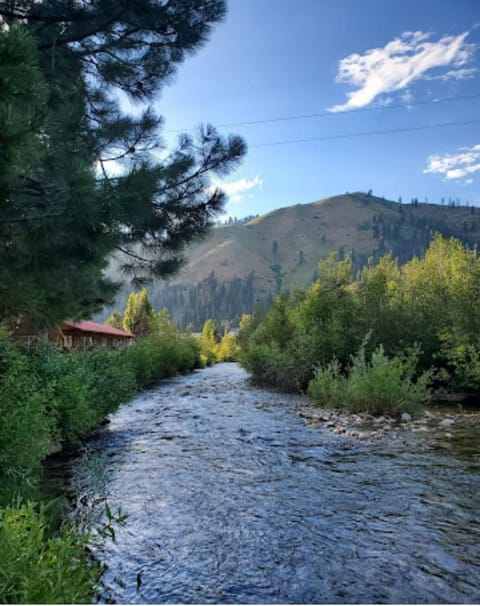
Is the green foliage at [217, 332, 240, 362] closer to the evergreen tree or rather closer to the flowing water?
the flowing water

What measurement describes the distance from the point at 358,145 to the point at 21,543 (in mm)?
17330

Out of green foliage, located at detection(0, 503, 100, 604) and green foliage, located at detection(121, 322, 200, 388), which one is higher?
green foliage, located at detection(0, 503, 100, 604)

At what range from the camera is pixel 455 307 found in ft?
56.3

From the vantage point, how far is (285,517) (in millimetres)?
5305

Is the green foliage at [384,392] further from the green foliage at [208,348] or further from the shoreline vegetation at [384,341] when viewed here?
the green foliage at [208,348]

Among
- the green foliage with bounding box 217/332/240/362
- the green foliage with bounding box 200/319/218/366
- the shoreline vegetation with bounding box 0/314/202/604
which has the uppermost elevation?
the shoreline vegetation with bounding box 0/314/202/604

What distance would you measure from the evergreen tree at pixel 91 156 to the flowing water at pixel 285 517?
3027 mm

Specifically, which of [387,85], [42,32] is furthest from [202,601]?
[387,85]

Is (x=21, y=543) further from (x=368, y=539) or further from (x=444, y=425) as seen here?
(x=444, y=425)

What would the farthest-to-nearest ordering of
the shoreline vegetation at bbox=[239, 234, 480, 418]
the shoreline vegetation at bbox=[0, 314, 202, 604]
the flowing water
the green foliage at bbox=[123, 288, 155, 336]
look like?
1. the green foliage at bbox=[123, 288, 155, 336]
2. the shoreline vegetation at bbox=[239, 234, 480, 418]
3. the flowing water
4. the shoreline vegetation at bbox=[0, 314, 202, 604]

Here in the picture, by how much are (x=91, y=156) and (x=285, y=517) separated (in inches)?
207

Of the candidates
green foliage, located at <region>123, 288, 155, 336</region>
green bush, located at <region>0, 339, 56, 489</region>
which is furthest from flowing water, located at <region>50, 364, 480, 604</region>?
green foliage, located at <region>123, 288, 155, 336</region>

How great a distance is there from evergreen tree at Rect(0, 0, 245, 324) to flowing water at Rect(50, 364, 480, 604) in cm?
303

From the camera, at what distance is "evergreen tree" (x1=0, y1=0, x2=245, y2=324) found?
3812 mm
